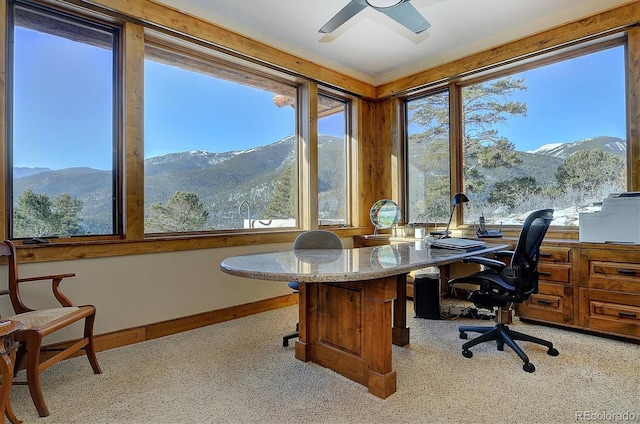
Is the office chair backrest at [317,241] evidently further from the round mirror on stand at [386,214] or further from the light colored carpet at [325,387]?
the round mirror on stand at [386,214]

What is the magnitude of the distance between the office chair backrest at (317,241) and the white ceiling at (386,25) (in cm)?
203

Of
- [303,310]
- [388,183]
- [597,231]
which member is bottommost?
[303,310]

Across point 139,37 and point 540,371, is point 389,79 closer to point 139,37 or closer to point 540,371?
point 139,37

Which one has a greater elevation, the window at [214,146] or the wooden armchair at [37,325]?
the window at [214,146]

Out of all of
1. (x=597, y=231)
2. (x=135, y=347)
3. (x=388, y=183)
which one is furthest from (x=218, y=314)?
(x=597, y=231)

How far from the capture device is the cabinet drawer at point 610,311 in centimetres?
254

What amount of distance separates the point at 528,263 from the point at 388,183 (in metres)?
2.56

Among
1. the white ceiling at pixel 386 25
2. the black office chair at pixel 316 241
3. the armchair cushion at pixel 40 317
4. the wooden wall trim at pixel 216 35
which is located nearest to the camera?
the armchair cushion at pixel 40 317

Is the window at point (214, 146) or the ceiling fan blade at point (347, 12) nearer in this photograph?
the ceiling fan blade at point (347, 12)

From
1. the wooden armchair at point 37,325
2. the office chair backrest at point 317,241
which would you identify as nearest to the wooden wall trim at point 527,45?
the office chair backrest at point 317,241

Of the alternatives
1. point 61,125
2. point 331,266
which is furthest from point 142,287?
point 331,266

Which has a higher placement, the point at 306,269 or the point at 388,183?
the point at 388,183

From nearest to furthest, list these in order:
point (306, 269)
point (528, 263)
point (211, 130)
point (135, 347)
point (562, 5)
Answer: point (306, 269) < point (528, 263) < point (135, 347) < point (562, 5) < point (211, 130)

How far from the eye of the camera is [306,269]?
1628 mm
